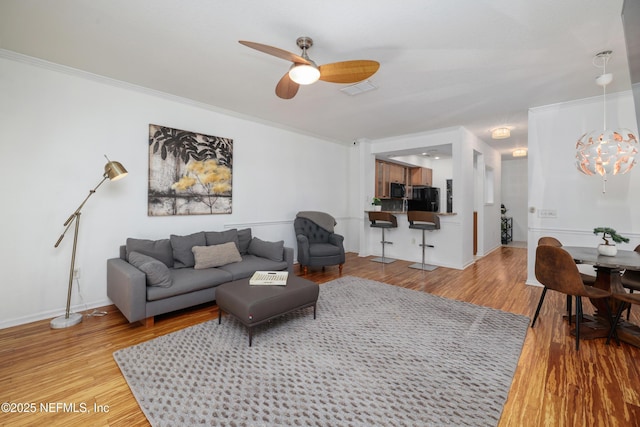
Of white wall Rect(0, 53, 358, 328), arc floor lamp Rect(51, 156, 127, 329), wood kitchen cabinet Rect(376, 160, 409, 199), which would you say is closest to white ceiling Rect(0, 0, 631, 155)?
white wall Rect(0, 53, 358, 328)

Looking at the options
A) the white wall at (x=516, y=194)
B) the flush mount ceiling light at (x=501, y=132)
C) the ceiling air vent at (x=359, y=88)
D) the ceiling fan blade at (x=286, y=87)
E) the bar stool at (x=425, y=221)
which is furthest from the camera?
the white wall at (x=516, y=194)

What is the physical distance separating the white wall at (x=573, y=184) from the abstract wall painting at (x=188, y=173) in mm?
4738

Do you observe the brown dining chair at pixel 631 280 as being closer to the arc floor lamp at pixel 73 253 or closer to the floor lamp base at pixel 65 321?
the arc floor lamp at pixel 73 253

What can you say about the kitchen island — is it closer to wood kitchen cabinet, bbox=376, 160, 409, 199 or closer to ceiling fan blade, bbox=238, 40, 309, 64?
wood kitchen cabinet, bbox=376, 160, 409, 199

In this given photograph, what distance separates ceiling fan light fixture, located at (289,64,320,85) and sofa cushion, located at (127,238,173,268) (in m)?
2.56

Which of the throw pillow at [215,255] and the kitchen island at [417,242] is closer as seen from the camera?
the throw pillow at [215,255]

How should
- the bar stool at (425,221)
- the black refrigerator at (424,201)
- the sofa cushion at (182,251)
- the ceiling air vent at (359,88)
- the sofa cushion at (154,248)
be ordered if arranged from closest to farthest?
the sofa cushion at (154,248) < the ceiling air vent at (359,88) < the sofa cushion at (182,251) < the bar stool at (425,221) < the black refrigerator at (424,201)

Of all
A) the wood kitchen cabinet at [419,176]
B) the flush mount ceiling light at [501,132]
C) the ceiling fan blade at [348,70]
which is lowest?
the wood kitchen cabinet at [419,176]

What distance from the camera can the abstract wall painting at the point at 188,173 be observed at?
3.50 meters

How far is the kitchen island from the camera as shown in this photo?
5074mm

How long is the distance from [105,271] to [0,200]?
1.14 m

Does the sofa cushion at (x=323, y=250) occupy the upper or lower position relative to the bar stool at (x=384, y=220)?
lower

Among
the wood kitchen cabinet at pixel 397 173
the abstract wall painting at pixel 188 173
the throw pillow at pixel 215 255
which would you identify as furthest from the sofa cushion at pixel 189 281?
the wood kitchen cabinet at pixel 397 173

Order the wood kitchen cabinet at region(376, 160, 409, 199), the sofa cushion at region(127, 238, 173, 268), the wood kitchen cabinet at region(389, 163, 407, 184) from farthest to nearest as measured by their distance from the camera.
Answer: the wood kitchen cabinet at region(389, 163, 407, 184) → the wood kitchen cabinet at region(376, 160, 409, 199) → the sofa cushion at region(127, 238, 173, 268)
